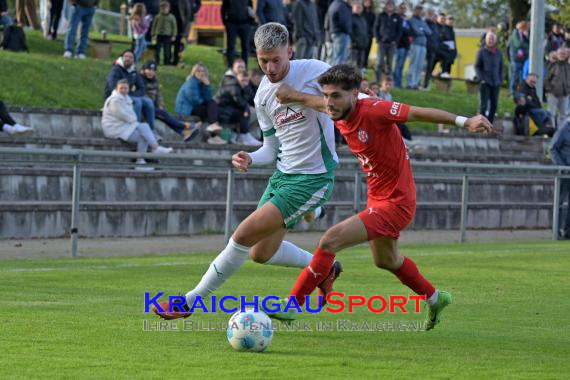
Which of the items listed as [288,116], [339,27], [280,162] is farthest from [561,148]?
[288,116]

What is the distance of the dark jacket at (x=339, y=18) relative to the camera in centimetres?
2553

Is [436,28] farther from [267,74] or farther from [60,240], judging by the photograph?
[267,74]

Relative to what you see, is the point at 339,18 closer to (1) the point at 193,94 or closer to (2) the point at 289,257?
(1) the point at 193,94

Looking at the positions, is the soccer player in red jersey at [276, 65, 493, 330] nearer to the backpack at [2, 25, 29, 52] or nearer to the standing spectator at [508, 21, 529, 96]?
the backpack at [2, 25, 29, 52]

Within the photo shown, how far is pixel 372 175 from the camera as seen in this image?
889 cm

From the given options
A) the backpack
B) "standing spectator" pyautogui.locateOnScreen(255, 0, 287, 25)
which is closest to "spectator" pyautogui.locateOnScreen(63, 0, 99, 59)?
the backpack

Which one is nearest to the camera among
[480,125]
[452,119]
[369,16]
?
[480,125]

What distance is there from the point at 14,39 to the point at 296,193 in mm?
16819

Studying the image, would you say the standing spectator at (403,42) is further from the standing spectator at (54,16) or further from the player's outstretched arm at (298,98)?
the player's outstretched arm at (298,98)

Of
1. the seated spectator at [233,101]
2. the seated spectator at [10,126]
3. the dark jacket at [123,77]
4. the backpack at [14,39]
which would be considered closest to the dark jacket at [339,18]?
the seated spectator at [233,101]

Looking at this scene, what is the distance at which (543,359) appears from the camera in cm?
799

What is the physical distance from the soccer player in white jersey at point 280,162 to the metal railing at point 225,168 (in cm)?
595

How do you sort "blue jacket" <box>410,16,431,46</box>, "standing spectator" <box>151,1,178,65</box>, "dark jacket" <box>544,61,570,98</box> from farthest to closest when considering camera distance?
1. "blue jacket" <box>410,16,431,46</box>
2. "dark jacket" <box>544,61,570,98</box>
3. "standing spectator" <box>151,1,178,65</box>

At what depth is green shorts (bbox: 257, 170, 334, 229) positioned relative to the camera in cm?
914
